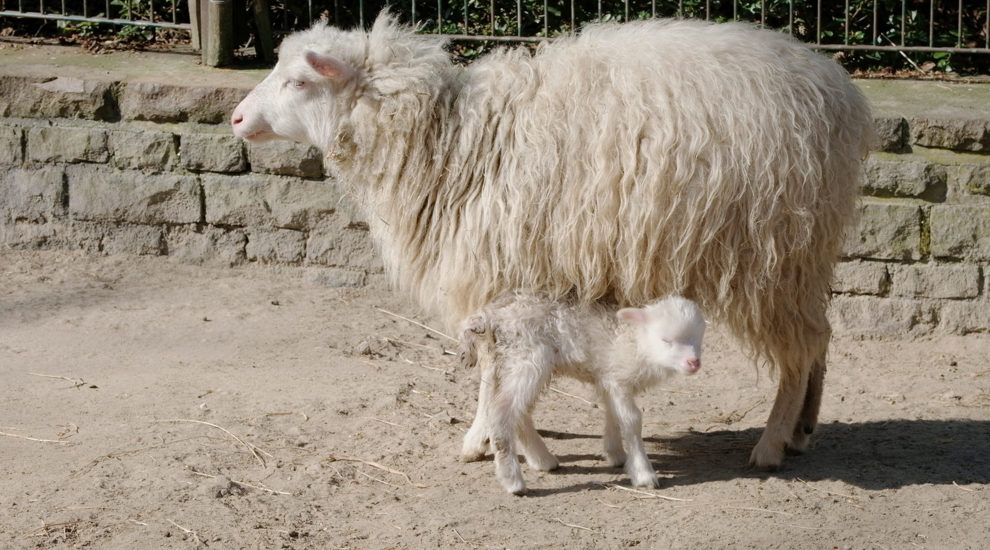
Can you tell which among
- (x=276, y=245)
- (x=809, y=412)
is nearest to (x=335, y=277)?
(x=276, y=245)

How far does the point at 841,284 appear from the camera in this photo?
19.0 feet

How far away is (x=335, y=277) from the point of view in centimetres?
648

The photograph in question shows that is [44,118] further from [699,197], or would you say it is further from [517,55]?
[699,197]

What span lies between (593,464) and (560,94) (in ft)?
4.79

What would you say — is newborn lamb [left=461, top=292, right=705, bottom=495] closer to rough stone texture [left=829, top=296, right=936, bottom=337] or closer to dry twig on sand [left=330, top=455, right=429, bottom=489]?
dry twig on sand [left=330, top=455, right=429, bottom=489]

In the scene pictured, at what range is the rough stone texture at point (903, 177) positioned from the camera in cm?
558

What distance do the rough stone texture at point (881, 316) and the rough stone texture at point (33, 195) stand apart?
4489 millimetres

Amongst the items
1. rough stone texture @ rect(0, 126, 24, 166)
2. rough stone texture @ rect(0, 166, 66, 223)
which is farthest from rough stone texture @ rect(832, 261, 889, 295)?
rough stone texture @ rect(0, 126, 24, 166)

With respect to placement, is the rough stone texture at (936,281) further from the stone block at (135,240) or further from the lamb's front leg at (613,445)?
the stone block at (135,240)

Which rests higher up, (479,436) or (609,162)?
(609,162)

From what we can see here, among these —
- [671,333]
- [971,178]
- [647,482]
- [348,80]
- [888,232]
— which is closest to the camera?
[671,333]

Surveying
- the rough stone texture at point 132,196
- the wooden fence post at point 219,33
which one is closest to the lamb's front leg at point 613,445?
the rough stone texture at point 132,196

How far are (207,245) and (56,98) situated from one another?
4.01ft

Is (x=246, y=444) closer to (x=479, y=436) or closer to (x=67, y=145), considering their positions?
→ (x=479, y=436)
